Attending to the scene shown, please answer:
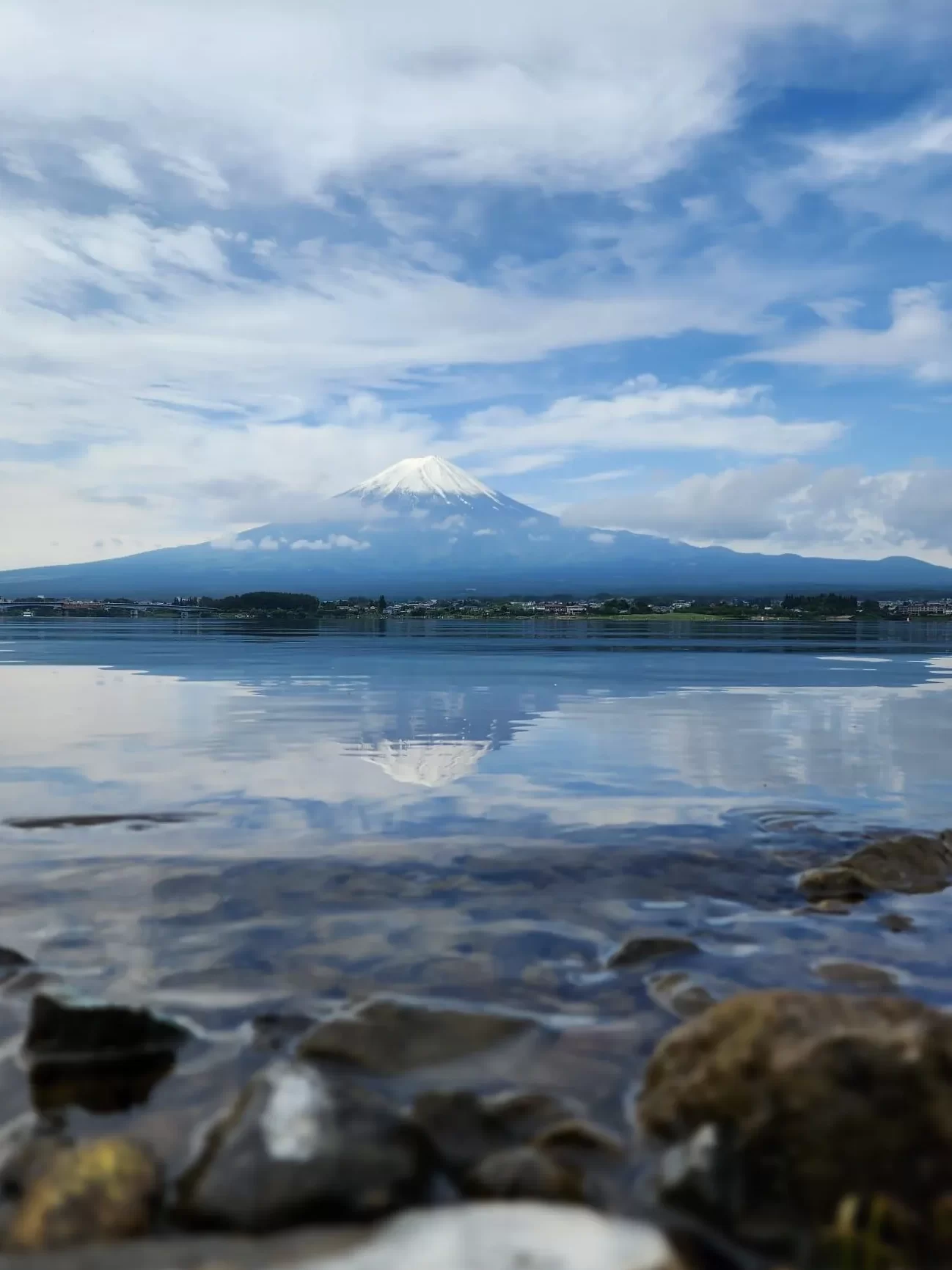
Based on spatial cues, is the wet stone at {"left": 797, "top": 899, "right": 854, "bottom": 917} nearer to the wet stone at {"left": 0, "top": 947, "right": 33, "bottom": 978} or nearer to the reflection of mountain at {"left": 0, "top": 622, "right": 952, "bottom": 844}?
the reflection of mountain at {"left": 0, "top": 622, "right": 952, "bottom": 844}

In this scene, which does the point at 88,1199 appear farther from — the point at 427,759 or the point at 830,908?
the point at 427,759

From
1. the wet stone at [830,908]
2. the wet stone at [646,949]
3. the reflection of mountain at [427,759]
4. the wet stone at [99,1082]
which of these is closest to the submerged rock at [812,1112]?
the wet stone at [646,949]

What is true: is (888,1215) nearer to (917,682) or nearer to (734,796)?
(734,796)

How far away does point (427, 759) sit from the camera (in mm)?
21031

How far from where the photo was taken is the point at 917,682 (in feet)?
140

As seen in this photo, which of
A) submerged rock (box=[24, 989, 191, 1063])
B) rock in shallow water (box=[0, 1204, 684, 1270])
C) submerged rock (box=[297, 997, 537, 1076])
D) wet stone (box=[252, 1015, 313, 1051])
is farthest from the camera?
wet stone (box=[252, 1015, 313, 1051])

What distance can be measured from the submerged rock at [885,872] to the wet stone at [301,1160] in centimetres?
684

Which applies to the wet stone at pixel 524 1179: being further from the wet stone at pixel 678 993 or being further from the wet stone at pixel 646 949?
the wet stone at pixel 646 949

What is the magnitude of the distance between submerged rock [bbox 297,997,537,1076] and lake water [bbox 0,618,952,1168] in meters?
0.42

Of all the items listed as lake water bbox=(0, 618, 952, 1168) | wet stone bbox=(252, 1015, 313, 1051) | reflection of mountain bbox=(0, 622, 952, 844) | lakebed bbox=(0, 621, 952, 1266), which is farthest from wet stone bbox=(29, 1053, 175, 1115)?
reflection of mountain bbox=(0, 622, 952, 844)

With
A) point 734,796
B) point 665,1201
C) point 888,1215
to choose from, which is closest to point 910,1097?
point 888,1215

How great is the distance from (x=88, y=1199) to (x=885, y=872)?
9.57m

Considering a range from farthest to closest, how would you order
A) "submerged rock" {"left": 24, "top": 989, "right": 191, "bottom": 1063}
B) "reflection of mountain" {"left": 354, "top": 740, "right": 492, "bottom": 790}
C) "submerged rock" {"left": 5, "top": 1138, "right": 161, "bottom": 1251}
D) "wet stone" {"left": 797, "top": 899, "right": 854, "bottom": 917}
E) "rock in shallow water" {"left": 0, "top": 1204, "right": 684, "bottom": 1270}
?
"reflection of mountain" {"left": 354, "top": 740, "right": 492, "bottom": 790}, "wet stone" {"left": 797, "top": 899, "right": 854, "bottom": 917}, "submerged rock" {"left": 24, "top": 989, "right": 191, "bottom": 1063}, "submerged rock" {"left": 5, "top": 1138, "right": 161, "bottom": 1251}, "rock in shallow water" {"left": 0, "top": 1204, "right": 684, "bottom": 1270}

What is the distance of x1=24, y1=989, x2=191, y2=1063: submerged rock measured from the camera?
6648 millimetres
